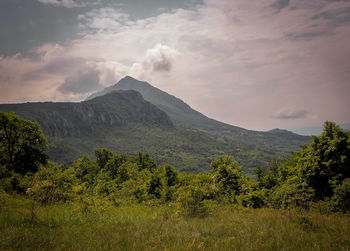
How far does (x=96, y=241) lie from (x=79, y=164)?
132 ft

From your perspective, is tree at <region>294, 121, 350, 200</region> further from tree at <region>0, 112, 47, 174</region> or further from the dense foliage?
tree at <region>0, 112, 47, 174</region>

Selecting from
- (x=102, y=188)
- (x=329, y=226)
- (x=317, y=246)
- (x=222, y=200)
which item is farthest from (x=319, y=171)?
(x=102, y=188)

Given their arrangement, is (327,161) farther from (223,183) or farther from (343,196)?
(223,183)

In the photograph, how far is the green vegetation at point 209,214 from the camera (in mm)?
5164

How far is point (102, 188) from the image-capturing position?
862 inches

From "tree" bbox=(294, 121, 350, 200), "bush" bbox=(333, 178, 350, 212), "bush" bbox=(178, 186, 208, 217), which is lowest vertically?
"bush" bbox=(178, 186, 208, 217)

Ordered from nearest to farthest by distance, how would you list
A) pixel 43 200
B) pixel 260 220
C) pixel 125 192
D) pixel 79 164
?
pixel 260 220
pixel 43 200
pixel 125 192
pixel 79 164

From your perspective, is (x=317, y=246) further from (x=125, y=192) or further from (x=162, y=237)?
(x=125, y=192)

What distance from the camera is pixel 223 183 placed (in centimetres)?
1595

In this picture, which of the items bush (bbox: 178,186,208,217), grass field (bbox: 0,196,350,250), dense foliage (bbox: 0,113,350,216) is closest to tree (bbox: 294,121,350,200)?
dense foliage (bbox: 0,113,350,216)

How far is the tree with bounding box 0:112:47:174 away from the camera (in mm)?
18922

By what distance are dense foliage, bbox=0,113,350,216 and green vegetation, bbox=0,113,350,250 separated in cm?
5

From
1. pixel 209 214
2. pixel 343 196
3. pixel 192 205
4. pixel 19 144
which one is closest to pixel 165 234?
pixel 192 205

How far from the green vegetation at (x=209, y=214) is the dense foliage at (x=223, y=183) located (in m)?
0.05
